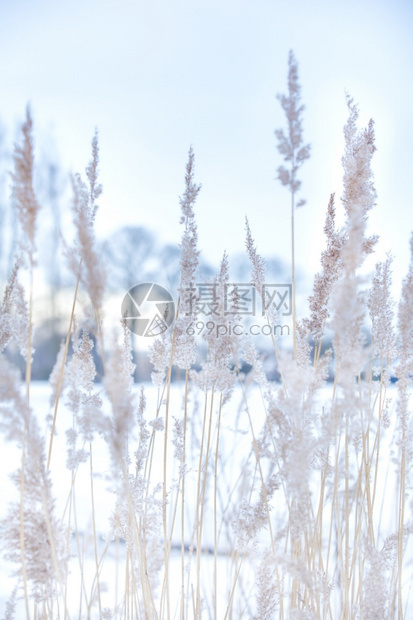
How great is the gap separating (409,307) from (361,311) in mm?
164

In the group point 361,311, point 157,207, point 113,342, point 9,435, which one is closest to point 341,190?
point 361,311

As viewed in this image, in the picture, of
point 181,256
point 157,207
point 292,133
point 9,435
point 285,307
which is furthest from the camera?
point 157,207

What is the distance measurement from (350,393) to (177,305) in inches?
14.0

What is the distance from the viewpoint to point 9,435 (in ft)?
2.03

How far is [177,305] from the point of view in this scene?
0.88m

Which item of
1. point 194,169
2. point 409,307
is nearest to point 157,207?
point 194,169

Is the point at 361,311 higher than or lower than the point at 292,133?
lower

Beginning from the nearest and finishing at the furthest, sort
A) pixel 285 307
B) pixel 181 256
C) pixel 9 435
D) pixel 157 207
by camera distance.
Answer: pixel 9 435
pixel 181 256
pixel 285 307
pixel 157 207

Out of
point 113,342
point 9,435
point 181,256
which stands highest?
point 181,256

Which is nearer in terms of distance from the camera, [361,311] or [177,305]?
[361,311]

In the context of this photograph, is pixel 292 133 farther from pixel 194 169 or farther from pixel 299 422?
pixel 299 422

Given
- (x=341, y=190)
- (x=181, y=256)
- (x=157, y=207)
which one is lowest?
(x=181, y=256)

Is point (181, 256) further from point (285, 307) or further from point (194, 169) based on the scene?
point (285, 307)

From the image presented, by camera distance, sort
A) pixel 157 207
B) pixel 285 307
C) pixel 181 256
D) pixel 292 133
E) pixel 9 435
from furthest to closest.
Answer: pixel 157 207 → pixel 285 307 → pixel 181 256 → pixel 292 133 → pixel 9 435
